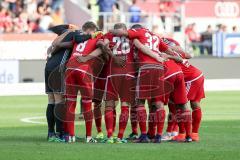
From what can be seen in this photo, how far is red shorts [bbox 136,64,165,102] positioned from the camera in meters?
15.2

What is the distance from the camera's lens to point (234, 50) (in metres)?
35.9

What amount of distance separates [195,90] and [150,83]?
3.82 ft

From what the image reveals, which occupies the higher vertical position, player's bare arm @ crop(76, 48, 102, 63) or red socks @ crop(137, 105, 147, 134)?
player's bare arm @ crop(76, 48, 102, 63)

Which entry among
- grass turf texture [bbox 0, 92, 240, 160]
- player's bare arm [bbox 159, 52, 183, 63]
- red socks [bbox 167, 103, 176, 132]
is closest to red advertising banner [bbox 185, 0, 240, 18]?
grass turf texture [bbox 0, 92, 240, 160]

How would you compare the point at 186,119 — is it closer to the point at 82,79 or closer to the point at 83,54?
the point at 82,79

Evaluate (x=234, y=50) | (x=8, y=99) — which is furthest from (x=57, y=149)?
(x=234, y=50)

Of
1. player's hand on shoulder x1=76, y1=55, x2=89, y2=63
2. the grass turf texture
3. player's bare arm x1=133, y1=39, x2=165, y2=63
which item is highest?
player's bare arm x1=133, y1=39, x2=165, y2=63

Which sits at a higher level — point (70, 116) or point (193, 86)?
point (193, 86)

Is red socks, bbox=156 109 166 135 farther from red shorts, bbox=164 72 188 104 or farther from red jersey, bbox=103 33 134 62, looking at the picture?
red jersey, bbox=103 33 134 62

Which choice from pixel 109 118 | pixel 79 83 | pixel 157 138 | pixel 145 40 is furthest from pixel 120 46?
pixel 157 138

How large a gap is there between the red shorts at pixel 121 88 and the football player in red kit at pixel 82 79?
333 mm

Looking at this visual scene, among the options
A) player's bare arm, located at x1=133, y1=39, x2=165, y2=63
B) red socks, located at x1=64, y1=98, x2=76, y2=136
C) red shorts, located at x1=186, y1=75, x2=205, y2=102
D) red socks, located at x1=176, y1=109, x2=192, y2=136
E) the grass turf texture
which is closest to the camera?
the grass turf texture

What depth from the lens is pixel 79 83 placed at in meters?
15.3

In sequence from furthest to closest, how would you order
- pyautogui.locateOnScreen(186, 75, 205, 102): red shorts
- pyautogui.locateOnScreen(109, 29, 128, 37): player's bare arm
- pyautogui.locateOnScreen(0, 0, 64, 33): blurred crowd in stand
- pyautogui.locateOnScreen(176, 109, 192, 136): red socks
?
1. pyautogui.locateOnScreen(0, 0, 64, 33): blurred crowd in stand
2. pyautogui.locateOnScreen(186, 75, 205, 102): red shorts
3. pyautogui.locateOnScreen(176, 109, 192, 136): red socks
4. pyautogui.locateOnScreen(109, 29, 128, 37): player's bare arm
